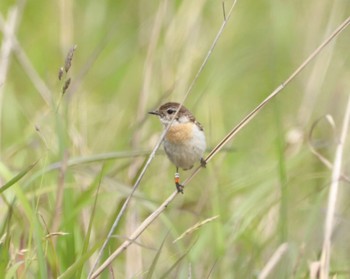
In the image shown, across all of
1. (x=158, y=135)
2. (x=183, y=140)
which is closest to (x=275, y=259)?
(x=183, y=140)

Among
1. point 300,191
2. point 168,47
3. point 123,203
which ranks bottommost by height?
point 123,203

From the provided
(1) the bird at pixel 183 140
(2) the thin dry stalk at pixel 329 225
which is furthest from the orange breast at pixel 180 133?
(2) the thin dry stalk at pixel 329 225

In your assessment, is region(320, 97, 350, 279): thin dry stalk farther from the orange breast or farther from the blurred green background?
the orange breast

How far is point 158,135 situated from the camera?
227 inches

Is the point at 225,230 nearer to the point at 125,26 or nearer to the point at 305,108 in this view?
the point at 305,108

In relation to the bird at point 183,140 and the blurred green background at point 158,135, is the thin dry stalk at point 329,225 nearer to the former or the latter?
the blurred green background at point 158,135

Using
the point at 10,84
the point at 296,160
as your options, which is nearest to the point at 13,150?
the point at 296,160

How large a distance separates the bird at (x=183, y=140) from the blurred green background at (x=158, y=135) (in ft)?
0.30

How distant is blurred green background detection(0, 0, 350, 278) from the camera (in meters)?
3.94

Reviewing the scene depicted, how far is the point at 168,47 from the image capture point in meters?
6.15

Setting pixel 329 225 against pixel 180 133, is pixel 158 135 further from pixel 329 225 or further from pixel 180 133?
pixel 329 225

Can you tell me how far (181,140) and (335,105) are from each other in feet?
5.55

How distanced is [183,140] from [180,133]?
7 cm

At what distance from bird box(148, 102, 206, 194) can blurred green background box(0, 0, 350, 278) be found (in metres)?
0.09
